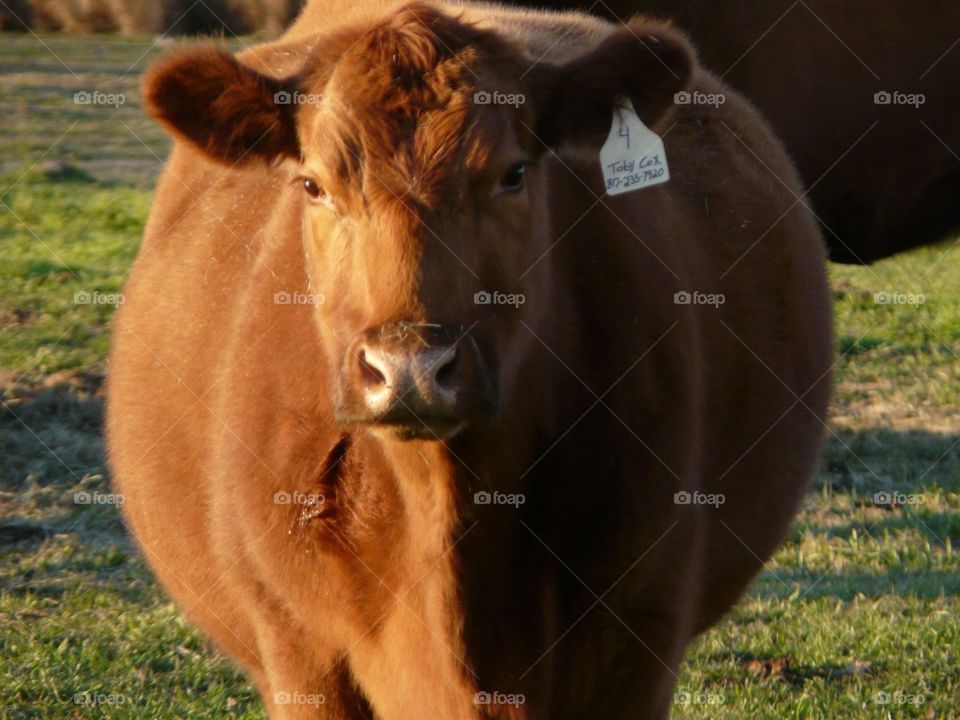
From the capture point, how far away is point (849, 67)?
279 inches

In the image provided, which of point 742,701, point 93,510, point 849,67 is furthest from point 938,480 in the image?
point 93,510

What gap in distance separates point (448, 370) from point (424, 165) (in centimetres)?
52

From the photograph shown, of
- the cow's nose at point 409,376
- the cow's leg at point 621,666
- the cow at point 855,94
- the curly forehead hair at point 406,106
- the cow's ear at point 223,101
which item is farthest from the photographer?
the cow at point 855,94

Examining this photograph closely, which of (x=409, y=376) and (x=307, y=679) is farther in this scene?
(x=307, y=679)

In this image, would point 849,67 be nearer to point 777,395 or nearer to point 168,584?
point 777,395

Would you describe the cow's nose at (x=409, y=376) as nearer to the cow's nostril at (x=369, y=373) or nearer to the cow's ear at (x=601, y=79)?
the cow's nostril at (x=369, y=373)

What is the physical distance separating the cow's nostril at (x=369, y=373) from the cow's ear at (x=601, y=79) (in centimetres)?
92

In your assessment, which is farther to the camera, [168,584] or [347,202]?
[168,584]

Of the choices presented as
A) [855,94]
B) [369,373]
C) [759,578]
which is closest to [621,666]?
[369,373]

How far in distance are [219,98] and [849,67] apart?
4088 mm

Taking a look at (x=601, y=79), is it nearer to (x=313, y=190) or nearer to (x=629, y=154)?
(x=629, y=154)

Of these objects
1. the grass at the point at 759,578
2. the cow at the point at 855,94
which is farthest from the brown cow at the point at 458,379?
the cow at the point at 855,94

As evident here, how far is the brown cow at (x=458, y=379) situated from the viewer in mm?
3434

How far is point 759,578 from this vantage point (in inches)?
256
